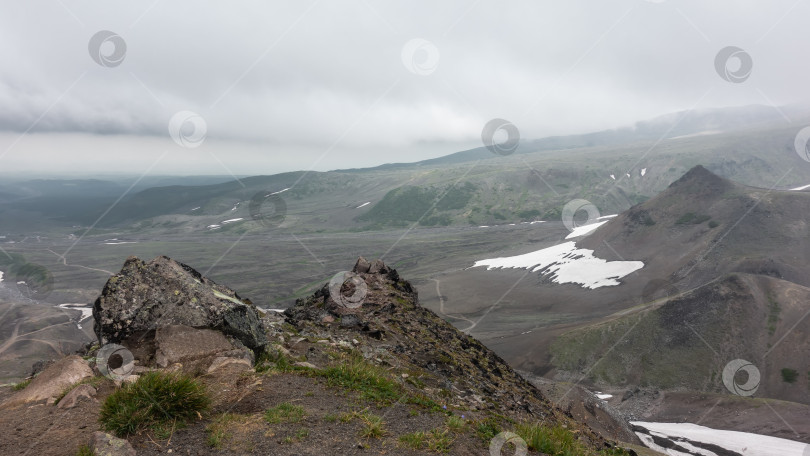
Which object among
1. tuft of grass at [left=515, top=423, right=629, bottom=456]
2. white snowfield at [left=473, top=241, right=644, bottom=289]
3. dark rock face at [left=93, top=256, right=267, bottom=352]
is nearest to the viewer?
tuft of grass at [left=515, top=423, right=629, bottom=456]

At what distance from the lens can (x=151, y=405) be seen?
26.2ft

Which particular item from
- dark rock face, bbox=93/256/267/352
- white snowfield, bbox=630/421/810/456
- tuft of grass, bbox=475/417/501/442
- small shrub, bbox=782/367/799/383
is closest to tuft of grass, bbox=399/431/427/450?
tuft of grass, bbox=475/417/501/442

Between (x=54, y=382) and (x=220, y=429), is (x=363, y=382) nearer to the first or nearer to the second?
(x=220, y=429)

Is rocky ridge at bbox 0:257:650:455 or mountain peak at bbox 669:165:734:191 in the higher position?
mountain peak at bbox 669:165:734:191

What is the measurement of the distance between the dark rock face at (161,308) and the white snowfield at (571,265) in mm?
110295

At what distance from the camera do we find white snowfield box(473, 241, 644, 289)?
369 feet

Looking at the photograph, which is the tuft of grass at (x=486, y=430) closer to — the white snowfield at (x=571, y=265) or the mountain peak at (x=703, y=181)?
the white snowfield at (x=571, y=265)

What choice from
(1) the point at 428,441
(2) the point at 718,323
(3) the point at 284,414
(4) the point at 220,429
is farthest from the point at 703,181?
(4) the point at 220,429

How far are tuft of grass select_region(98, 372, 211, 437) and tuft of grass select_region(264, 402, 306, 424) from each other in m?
1.34

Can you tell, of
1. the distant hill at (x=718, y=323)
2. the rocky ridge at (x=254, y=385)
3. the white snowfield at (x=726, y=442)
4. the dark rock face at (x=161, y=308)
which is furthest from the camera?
the distant hill at (x=718, y=323)

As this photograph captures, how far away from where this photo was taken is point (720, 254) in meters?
98.2

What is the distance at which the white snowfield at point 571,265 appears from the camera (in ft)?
369

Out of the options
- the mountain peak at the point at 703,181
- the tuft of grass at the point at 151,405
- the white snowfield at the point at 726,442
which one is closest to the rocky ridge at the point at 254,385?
the tuft of grass at the point at 151,405

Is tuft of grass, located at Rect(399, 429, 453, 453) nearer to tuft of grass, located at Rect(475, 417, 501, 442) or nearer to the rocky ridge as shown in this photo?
the rocky ridge
